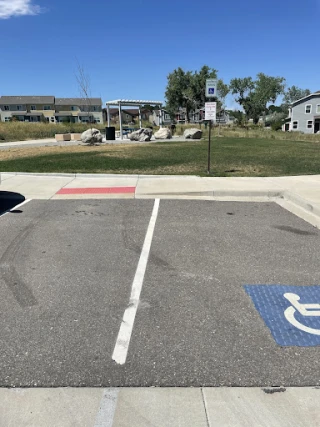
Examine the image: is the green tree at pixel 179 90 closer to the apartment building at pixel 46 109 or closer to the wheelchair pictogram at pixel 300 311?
the apartment building at pixel 46 109

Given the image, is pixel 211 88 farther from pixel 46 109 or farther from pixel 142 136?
pixel 46 109

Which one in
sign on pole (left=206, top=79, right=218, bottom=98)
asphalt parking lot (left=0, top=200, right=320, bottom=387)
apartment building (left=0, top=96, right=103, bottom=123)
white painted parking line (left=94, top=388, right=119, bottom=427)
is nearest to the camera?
white painted parking line (left=94, top=388, right=119, bottom=427)

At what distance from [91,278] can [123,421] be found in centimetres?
213

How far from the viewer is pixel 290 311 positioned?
135 inches

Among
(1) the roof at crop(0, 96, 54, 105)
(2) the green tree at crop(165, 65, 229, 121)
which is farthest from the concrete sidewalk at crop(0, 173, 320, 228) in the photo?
(1) the roof at crop(0, 96, 54, 105)

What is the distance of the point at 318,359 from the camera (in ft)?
9.04

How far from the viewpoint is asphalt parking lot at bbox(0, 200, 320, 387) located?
265 cm

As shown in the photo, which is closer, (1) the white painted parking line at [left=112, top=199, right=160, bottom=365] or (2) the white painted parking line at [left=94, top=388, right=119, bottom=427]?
(2) the white painted parking line at [left=94, top=388, right=119, bottom=427]

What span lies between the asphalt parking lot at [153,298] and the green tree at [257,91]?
83488 mm

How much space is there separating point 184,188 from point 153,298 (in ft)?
19.4

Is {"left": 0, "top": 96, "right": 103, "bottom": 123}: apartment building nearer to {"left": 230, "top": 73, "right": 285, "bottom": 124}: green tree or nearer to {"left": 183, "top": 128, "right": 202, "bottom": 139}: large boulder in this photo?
{"left": 230, "top": 73, "right": 285, "bottom": 124}: green tree

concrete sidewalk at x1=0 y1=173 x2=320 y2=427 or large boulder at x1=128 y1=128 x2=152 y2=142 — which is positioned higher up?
large boulder at x1=128 y1=128 x2=152 y2=142

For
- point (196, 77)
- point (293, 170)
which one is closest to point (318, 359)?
point (293, 170)

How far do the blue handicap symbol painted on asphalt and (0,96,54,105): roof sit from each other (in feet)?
296
